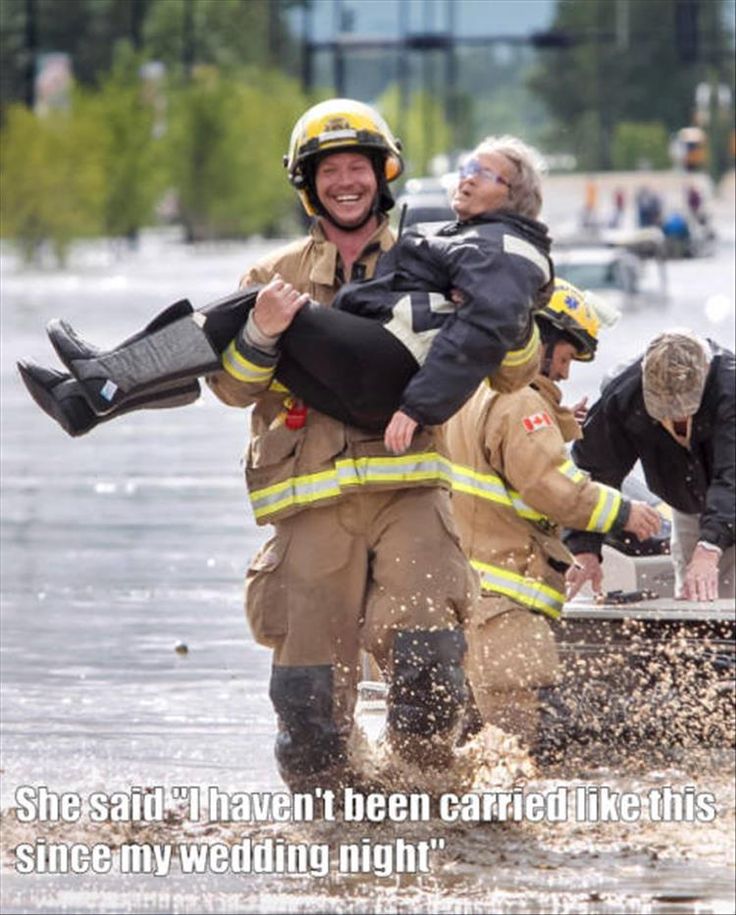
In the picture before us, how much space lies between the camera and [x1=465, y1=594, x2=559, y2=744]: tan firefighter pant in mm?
9719

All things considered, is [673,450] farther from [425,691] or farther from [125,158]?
[125,158]

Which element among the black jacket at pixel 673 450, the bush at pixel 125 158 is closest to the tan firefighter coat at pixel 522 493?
the black jacket at pixel 673 450

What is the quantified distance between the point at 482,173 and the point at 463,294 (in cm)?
50

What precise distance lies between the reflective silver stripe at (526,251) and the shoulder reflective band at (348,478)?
56 cm

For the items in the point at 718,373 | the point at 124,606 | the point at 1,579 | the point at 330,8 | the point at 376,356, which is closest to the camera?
the point at 376,356

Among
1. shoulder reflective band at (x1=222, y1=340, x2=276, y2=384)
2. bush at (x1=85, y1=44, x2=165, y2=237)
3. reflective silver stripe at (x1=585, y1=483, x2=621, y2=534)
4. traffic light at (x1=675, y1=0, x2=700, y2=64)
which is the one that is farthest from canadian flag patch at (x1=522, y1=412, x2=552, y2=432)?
bush at (x1=85, y1=44, x2=165, y2=237)

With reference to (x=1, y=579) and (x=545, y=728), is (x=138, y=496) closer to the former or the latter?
(x=1, y=579)

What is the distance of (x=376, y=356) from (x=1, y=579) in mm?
6811

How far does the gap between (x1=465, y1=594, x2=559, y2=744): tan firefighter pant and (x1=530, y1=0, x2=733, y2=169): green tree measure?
125178 millimetres

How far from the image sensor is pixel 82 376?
884 cm

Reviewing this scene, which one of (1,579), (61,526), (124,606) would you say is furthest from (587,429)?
(61,526)

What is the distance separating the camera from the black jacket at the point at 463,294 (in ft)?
28.3

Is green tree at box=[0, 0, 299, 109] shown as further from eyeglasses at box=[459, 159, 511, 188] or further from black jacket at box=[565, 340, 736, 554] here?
eyeglasses at box=[459, 159, 511, 188]

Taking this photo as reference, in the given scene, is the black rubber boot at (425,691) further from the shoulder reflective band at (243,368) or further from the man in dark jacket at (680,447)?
the man in dark jacket at (680,447)
